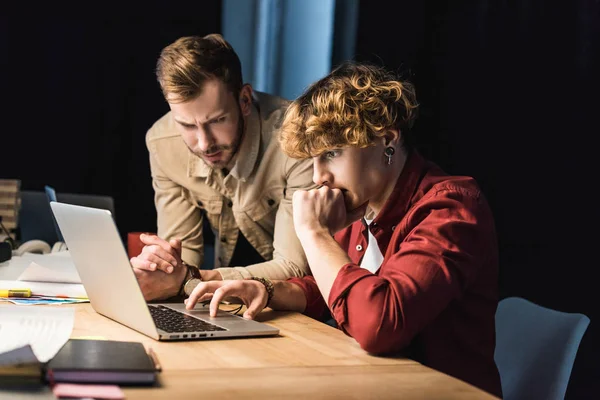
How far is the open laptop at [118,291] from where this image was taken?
4.61ft

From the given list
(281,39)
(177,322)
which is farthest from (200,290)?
(281,39)

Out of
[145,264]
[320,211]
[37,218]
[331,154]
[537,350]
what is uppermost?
[331,154]

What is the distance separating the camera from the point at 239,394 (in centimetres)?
108

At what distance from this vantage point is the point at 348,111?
166cm

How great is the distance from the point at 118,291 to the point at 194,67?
1076mm

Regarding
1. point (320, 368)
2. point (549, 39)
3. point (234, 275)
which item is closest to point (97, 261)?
point (320, 368)

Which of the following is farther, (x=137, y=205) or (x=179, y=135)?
(x=137, y=205)

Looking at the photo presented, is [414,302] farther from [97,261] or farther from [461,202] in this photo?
[97,261]

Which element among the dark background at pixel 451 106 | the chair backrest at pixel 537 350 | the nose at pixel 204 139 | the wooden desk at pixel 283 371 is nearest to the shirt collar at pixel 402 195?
the wooden desk at pixel 283 371

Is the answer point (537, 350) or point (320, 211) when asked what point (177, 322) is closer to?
point (320, 211)

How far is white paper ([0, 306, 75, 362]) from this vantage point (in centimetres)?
118

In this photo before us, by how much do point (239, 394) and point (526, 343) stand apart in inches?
38.0

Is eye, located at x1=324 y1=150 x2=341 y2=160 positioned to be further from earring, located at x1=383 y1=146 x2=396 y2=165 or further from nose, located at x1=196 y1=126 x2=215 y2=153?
nose, located at x1=196 y1=126 x2=215 y2=153

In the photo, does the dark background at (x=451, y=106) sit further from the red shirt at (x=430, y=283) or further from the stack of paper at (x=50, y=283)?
the stack of paper at (x=50, y=283)
